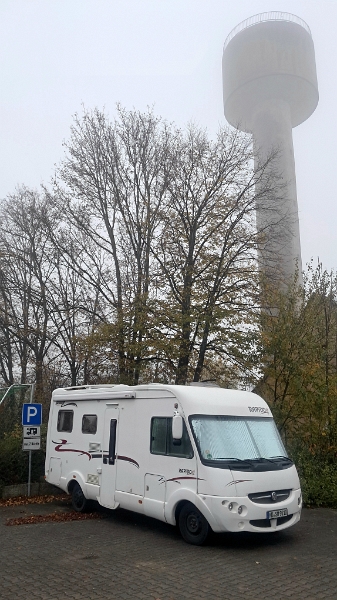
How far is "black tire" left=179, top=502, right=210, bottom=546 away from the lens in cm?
886

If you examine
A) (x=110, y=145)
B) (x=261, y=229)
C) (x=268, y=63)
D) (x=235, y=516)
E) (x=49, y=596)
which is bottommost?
(x=49, y=596)

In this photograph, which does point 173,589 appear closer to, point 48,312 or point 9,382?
point 48,312

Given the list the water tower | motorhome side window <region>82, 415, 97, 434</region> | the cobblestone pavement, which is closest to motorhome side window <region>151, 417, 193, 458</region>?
the cobblestone pavement

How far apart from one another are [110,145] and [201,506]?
16227 mm

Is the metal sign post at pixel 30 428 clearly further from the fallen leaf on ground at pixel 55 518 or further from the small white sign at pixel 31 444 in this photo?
the fallen leaf on ground at pixel 55 518

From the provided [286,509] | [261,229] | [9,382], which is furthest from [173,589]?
[9,382]

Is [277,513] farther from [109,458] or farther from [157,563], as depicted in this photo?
[109,458]

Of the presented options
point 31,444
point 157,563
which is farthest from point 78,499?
point 157,563

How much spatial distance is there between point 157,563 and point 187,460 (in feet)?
5.89

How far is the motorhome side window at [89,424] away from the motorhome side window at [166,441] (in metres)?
1.95

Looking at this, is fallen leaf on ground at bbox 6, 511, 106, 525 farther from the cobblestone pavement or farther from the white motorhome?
the cobblestone pavement

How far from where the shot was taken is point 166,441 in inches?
388

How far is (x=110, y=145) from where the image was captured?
21844 mm

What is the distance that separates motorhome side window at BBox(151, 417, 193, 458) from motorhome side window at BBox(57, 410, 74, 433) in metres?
3.00
